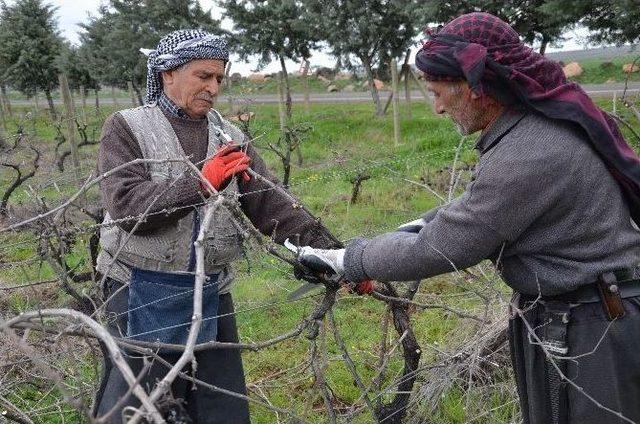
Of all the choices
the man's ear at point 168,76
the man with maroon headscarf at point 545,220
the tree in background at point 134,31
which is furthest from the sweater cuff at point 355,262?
the tree in background at point 134,31

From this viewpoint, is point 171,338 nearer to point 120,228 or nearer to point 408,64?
point 120,228

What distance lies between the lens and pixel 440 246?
1783 millimetres

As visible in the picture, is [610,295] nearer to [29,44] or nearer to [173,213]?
[173,213]

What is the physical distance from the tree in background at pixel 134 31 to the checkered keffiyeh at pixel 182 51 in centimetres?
1494

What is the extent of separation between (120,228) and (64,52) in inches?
759

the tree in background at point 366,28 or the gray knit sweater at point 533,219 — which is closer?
the gray knit sweater at point 533,219

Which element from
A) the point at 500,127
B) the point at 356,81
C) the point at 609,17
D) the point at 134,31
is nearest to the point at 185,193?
the point at 500,127

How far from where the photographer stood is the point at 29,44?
1978cm

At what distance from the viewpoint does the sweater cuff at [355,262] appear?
1.97 metres

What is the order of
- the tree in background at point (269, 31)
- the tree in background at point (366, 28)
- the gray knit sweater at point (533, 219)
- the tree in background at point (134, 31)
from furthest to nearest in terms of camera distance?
the tree in background at point (134, 31) → the tree in background at point (269, 31) → the tree in background at point (366, 28) → the gray knit sweater at point (533, 219)

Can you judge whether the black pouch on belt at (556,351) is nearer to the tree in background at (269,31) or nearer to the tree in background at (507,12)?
the tree in background at (507,12)

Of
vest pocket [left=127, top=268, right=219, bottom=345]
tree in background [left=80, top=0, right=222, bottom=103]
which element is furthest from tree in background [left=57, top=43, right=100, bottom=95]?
vest pocket [left=127, top=268, right=219, bottom=345]

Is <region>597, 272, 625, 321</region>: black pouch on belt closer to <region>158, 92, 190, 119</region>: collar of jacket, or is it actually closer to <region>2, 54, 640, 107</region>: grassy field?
<region>158, 92, 190, 119</region>: collar of jacket

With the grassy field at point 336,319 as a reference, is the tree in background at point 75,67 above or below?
above
